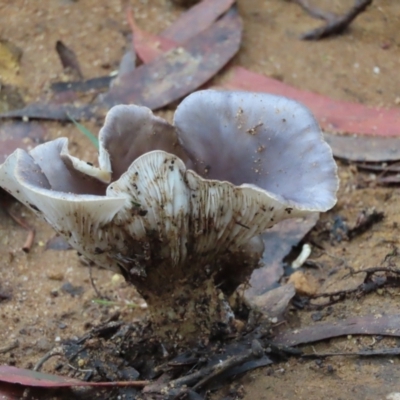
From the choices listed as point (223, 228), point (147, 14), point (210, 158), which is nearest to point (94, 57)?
point (147, 14)

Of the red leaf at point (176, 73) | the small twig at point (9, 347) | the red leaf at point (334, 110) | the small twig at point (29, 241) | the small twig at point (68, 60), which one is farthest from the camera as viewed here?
the small twig at point (68, 60)

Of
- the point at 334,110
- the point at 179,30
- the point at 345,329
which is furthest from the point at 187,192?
the point at 179,30

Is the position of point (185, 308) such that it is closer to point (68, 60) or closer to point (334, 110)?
point (334, 110)

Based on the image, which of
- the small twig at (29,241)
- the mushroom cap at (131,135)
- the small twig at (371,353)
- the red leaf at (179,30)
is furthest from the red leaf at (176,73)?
the small twig at (371,353)

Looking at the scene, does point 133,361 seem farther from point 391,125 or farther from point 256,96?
point 391,125

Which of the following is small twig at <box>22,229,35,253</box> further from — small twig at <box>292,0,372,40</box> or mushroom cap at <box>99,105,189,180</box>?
small twig at <box>292,0,372,40</box>

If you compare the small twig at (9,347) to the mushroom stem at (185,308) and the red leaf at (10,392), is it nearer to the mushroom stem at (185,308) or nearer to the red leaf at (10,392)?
the red leaf at (10,392)

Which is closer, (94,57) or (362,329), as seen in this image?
(362,329)
